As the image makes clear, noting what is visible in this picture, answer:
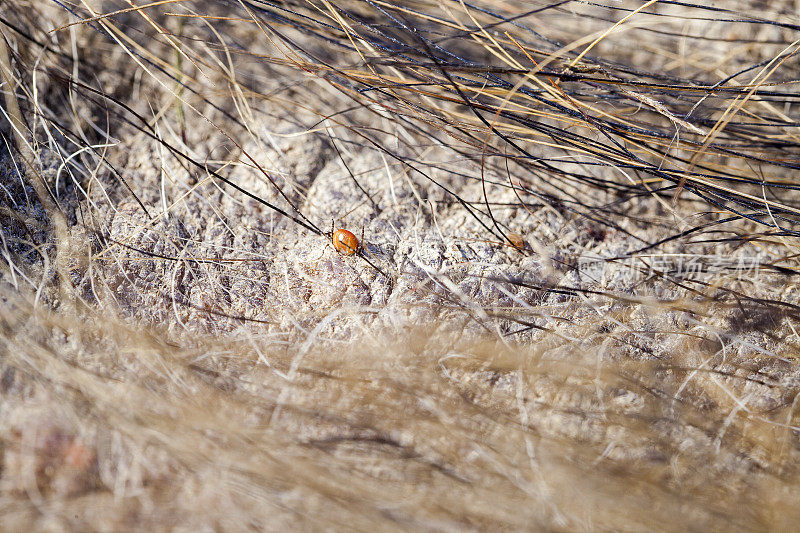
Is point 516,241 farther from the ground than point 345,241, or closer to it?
farther from the ground

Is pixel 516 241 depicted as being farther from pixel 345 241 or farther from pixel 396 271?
pixel 345 241

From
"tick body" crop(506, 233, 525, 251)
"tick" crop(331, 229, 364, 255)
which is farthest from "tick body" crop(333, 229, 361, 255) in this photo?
"tick body" crop(506, 233, 525, 251)

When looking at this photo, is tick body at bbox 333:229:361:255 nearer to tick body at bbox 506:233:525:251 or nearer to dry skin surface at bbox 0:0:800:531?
dry skin surface at bbox 0:0:800:531

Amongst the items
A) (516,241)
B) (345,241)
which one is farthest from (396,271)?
(516,241)

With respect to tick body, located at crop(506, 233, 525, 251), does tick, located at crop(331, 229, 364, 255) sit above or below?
below

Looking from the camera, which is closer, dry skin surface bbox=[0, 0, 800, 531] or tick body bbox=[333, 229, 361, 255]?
dry skin surface bbox=[0, 0, 800, 531]
